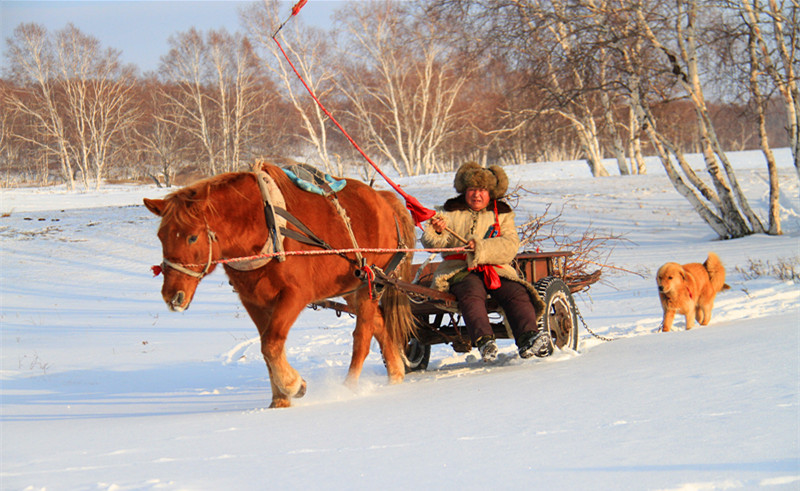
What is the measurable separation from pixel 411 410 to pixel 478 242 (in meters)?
1.88

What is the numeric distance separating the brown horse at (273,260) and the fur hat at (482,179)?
2.30 feet

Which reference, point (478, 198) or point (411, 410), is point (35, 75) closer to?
point (478, 198)

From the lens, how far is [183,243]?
4152mm

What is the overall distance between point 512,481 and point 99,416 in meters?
3.59

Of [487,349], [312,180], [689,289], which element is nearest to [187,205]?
[312,180]

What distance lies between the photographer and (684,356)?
440 centimetres

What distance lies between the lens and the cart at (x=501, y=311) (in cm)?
551

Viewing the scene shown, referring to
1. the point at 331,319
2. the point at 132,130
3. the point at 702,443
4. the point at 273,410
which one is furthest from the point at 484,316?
the point at 132,130

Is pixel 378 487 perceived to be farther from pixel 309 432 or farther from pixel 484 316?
pixel 484 316

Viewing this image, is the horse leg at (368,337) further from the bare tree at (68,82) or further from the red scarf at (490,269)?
the bare tree at (68,82)

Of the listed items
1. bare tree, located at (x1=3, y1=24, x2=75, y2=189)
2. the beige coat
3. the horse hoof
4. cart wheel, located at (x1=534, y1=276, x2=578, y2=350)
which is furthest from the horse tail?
bare tree, located at (x1=3, y1=24, x2=75, y2=189)

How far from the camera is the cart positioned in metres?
5.51

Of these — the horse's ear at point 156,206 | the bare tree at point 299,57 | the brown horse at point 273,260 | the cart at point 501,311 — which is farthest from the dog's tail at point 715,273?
the bare tree at point 299,57

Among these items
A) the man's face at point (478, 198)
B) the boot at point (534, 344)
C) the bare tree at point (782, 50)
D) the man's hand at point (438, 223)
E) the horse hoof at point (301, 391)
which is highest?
the bare tree at point (782, 50)
